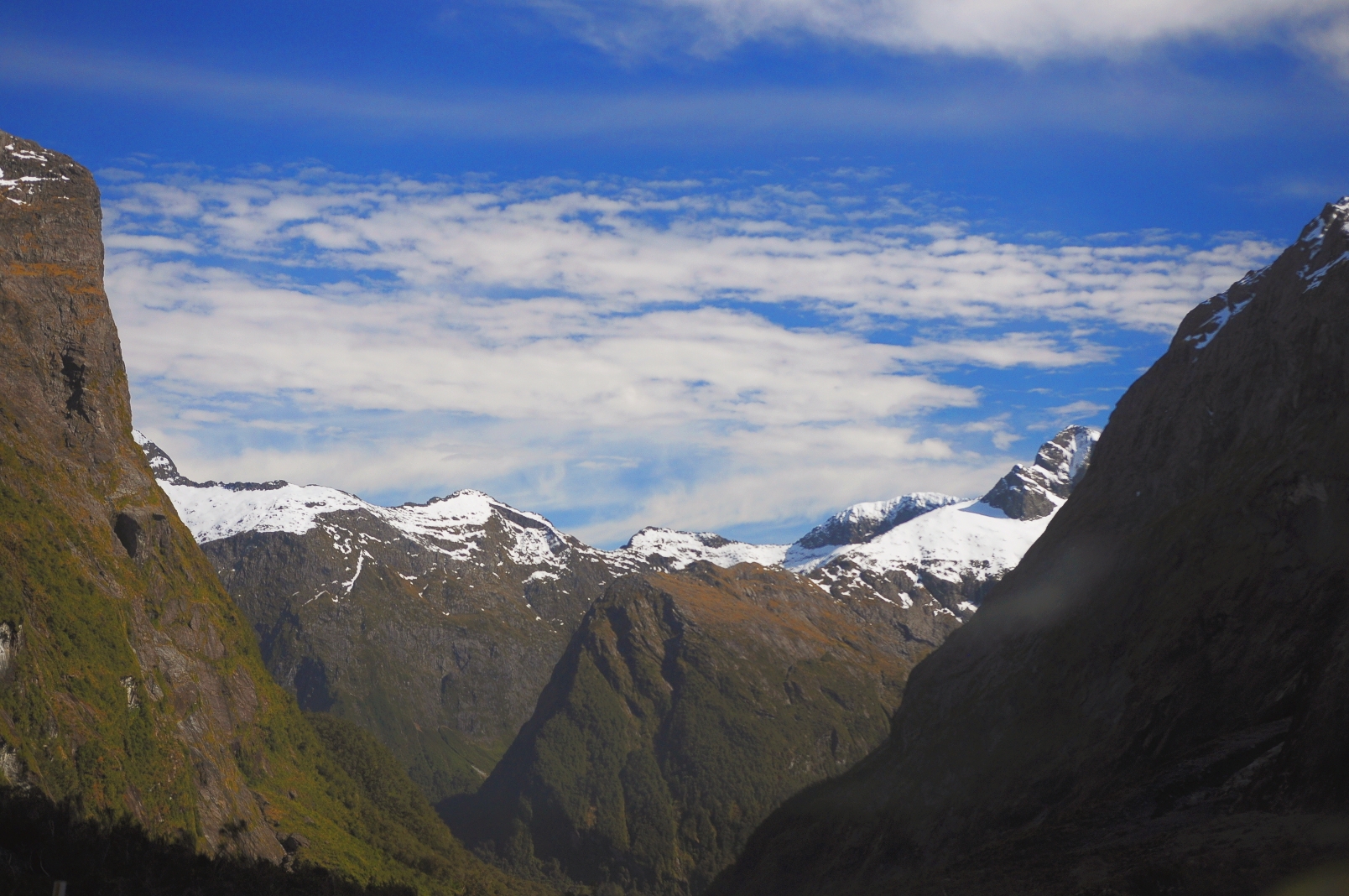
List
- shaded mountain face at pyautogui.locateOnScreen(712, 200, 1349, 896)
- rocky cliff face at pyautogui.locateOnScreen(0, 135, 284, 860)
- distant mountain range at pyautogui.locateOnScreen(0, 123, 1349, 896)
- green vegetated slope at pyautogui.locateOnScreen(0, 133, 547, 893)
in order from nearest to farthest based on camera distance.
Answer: shaded mountain face at pyautogui.locateOnScreen(712, 200, 1349, 896), distant mountain range at pyautogui.locateOnScreen(0, 123, 1349, 896), green vegetated slope at pyautogui.locateOnScreen(0, 133, 547, 893), rocky cliff face at pyautogui.locateOnScreen(0, 135, 284, 860)

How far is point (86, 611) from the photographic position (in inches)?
6476

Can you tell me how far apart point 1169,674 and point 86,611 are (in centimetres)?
14260

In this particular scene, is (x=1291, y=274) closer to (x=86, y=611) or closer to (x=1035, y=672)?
(x=1035, y=672)

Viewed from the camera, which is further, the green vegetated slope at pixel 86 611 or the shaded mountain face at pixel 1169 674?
the green vegetated slope at pixel 86 611

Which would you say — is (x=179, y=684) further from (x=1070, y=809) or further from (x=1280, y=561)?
(x=1280, y=561)

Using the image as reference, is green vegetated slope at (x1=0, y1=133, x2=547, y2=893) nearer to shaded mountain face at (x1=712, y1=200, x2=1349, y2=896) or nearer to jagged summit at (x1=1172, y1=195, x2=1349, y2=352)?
shaded mountain face at (x1=712, y1=200, x2=1349, y2=896)

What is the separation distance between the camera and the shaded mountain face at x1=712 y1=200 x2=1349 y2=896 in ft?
273

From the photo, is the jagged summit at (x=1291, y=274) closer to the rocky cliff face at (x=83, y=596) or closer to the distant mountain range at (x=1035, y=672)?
the distant mountain range at (x=1035, y=672)

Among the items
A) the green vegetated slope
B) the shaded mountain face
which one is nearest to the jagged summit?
the shaded mountain face

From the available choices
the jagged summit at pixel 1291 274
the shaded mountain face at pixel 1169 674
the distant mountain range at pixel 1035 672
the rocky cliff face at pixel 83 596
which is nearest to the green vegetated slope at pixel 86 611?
the rocky cliff face at pixel 83 596

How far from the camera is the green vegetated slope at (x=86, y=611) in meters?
142

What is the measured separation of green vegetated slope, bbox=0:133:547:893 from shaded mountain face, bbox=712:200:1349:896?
90008 mm

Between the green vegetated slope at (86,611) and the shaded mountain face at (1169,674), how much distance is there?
9001 centimetres

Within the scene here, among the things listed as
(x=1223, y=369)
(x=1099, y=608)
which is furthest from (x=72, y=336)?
(x=1223, y=369)
